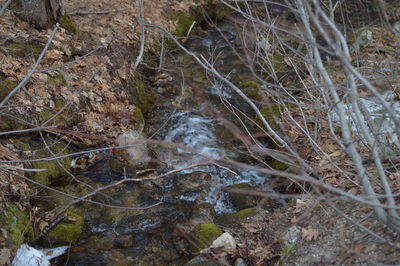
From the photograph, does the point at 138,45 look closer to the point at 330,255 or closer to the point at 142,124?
the point at 142,124

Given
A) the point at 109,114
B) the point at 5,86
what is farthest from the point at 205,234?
the point at 5,86

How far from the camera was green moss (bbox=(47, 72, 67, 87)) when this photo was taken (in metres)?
7.20

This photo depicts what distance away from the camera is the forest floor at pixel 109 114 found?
4.01 meters

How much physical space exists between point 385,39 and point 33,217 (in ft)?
31.6

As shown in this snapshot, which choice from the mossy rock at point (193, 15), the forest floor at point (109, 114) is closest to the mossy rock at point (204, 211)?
the forest floor at point (109, 114)

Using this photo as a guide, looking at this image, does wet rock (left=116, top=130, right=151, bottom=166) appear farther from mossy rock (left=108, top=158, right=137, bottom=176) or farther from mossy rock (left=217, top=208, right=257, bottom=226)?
mossy rock (left=217, top=208, right=257, bottom=226)

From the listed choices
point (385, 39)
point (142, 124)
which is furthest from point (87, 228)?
point (385, 39)

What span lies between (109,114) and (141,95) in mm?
1088

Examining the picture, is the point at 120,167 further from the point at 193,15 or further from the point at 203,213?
the point at 193,15

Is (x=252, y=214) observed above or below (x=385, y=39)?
below

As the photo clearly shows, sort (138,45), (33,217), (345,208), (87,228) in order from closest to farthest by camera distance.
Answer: (345,208), (33,217), (87,228), (138,45)

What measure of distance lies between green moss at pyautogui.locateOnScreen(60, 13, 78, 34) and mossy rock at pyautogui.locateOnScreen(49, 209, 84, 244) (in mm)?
4264

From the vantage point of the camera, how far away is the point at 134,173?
22.0 ft

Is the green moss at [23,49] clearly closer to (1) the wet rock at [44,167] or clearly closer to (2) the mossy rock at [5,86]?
(2) the mossy rock at [5,86]
